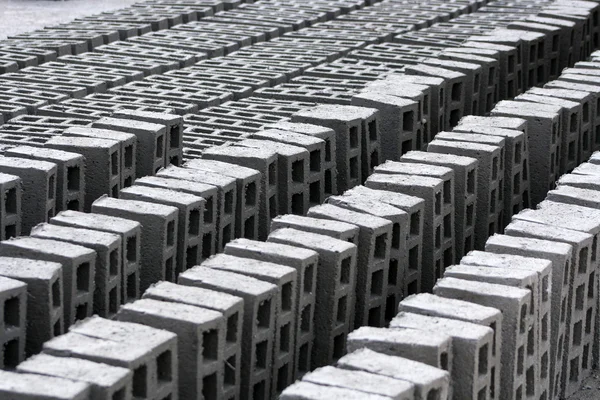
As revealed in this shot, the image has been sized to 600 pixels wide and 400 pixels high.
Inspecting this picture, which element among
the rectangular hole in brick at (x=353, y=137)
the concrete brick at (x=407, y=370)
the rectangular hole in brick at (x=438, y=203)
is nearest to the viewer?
the concrete brick at (x=407, y=370)

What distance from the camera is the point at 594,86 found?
10.5 meters

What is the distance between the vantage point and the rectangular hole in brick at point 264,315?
20.3 ft

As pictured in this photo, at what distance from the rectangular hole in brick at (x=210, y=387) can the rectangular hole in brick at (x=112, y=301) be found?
1.06 m

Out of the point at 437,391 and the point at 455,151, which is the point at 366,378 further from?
the point at 455,151

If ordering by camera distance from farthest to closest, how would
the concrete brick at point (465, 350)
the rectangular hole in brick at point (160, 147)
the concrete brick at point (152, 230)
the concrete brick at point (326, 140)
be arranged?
the concrete brick at point (326, 140), the rectangular hole in brick at point (160, 147), the concrete brick at point (152, 230), the concrete brick at point (465, 350)

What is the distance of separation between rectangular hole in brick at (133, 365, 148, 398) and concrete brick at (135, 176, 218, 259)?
226cm

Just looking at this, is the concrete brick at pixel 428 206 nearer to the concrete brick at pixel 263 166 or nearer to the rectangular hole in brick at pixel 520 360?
the concrete brick at pixel 263 166

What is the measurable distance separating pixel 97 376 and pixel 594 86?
6645mm

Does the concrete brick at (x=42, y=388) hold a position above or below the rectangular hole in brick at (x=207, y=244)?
above

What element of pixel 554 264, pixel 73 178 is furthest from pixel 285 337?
pixel 73 178

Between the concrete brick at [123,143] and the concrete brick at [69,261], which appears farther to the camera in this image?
the concrete brick at [123,143]

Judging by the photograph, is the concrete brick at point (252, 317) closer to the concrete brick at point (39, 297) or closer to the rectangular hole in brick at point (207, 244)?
the concrete brick at point (39, 297)

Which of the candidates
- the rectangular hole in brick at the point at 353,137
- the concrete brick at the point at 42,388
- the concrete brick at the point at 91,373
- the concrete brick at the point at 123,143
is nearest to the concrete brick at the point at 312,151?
the rectangular hole in brick at the point at 353,137

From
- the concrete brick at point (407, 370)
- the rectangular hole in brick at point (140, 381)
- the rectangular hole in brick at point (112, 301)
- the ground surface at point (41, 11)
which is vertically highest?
the concrete brick at point (407, 370)
